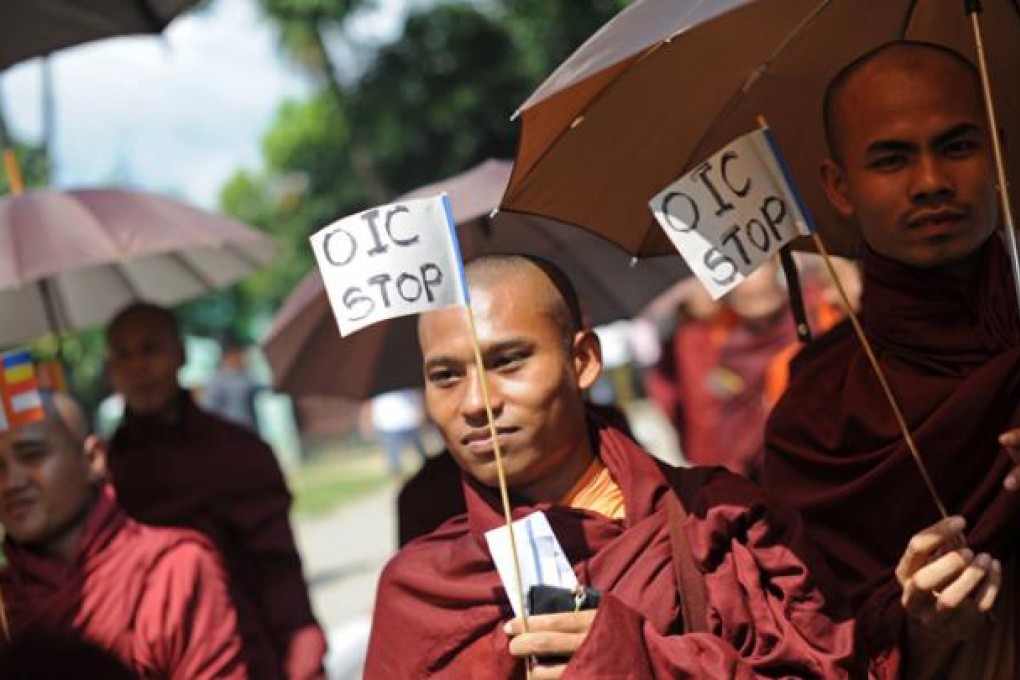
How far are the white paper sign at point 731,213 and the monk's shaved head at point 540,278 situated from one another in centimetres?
24

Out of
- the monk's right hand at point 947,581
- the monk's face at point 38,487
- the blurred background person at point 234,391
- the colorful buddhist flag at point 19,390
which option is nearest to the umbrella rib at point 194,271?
the monk's face at point 38,487

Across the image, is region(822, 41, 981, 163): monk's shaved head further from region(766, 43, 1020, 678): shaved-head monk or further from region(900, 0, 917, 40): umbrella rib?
region(900, 0, 917, 40): umbrella rib

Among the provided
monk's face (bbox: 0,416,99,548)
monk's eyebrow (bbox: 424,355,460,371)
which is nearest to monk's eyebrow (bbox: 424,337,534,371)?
monk's eyebrow (bbox: 424,355,460,371)

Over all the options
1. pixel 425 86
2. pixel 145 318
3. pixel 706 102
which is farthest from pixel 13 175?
pixel 425 86

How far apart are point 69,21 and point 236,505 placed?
5.02 ft

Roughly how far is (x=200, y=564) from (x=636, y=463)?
1.46 metres

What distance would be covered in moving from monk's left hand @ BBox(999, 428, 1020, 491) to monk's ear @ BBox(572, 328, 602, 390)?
75cm

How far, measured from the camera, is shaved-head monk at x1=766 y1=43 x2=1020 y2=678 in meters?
3.21

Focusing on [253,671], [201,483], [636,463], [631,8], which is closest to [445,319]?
[636,463]

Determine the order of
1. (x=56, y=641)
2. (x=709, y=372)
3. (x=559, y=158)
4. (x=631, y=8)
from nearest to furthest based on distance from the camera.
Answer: (x=56, y=641) → (x=631, y=8) → (x=559, y=158) → (x=709, y=372)

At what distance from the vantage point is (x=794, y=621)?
2936 millimetres

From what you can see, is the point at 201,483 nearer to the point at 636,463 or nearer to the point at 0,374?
the point at 0,374

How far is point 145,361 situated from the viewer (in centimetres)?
579

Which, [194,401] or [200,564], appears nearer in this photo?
[200,564]
